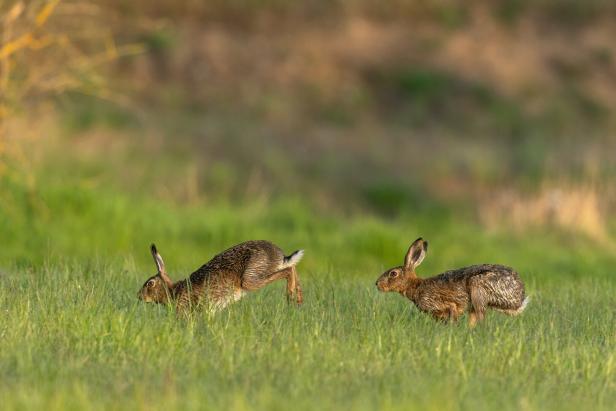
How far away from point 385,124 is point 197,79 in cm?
432

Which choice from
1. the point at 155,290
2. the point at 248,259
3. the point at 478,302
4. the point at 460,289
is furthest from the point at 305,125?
the point at 478,302

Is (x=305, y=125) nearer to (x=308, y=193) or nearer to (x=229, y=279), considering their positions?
(x=308, y=193)

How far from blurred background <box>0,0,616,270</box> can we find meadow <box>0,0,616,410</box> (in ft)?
0.21

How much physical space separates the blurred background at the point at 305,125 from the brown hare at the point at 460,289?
170 inches

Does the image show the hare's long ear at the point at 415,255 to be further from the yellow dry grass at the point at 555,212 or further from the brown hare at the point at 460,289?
the yellow dry grass at the point at 555,212

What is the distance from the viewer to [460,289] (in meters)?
8.78

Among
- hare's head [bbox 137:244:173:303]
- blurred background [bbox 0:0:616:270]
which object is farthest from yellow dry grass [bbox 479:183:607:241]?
hare's head [bbox 137:244:173:303]

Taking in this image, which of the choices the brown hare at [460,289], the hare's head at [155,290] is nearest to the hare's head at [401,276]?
the brown hare at [460,289]

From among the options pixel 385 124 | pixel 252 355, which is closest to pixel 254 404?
pixel 252 355

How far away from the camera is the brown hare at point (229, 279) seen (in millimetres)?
8836

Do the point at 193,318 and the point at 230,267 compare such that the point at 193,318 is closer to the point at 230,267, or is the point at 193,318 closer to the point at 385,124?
the point at 230,267

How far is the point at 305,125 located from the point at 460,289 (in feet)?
58.7

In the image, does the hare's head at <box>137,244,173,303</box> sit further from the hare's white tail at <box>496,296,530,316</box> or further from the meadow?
the hare's white tail at <box>496,296,530,316</box>

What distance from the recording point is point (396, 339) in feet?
25.5
